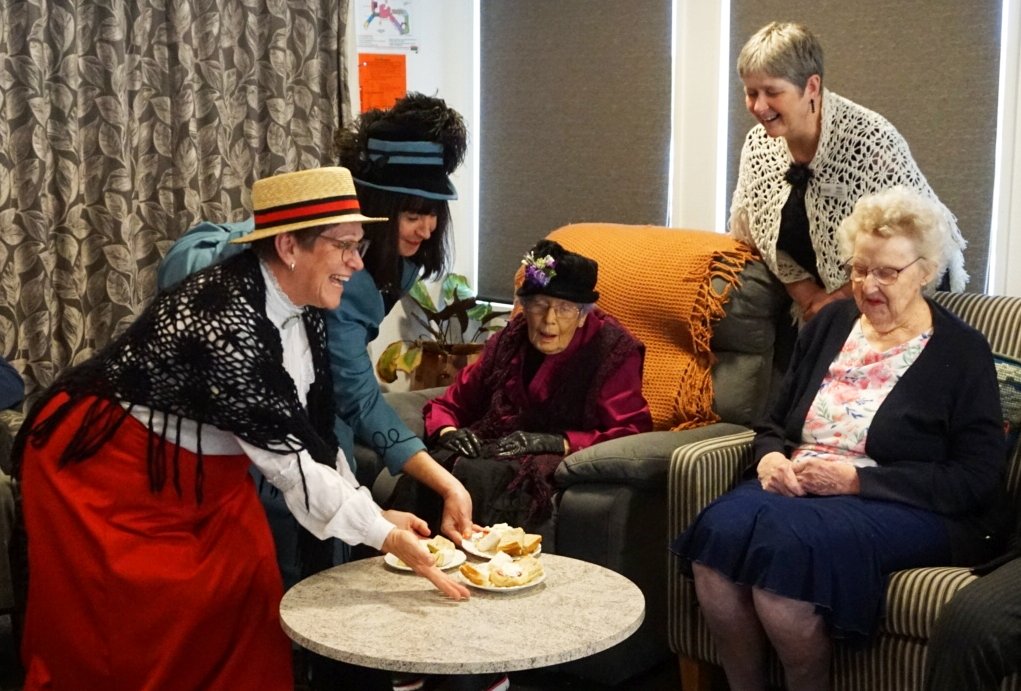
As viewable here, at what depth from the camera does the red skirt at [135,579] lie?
2080mm

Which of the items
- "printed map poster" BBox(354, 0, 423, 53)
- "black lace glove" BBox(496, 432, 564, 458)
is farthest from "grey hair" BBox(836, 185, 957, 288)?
"printed map poster" BBox(354, 0, 423, 53)

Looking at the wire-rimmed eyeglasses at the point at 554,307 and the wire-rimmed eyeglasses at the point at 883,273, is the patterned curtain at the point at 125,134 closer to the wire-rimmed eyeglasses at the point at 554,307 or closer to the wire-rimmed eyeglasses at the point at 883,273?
the wire-rimmed eyeglasses at the point at 554,307

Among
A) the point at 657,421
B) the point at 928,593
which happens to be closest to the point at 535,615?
the point at 928,593

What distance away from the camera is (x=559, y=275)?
3205mm

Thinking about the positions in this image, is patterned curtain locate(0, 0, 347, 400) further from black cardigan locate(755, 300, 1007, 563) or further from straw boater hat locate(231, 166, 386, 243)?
black cardigan locate(755, 300, 1007, 563)

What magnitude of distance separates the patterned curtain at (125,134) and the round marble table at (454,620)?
204 centimetres

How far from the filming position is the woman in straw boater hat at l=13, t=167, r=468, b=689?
2070mm

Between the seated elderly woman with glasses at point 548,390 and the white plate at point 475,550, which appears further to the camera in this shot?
the seated elderly woman with glasses at point 548,390

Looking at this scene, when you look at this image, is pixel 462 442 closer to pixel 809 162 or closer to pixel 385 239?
pixel 385 239

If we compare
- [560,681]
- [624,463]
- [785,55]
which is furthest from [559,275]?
[560,681]

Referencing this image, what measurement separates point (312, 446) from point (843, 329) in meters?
1.33

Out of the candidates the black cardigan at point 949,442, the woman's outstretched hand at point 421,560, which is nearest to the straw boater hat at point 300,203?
the woman's outstretched hand at point 421,560

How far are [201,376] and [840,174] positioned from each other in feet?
5.74

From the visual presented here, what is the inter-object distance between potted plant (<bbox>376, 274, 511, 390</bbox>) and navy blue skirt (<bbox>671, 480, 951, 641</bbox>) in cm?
189
